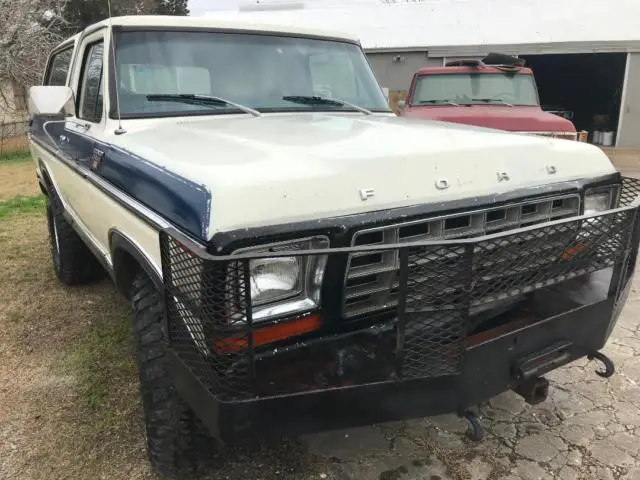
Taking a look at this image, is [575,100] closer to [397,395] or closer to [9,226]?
[9,226]

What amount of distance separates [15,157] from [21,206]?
22.7 ft

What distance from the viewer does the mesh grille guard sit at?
1658 millimetres

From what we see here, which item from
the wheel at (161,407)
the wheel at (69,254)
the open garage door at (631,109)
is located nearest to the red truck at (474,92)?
the wheel at (69,254)

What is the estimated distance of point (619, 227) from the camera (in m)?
2.21

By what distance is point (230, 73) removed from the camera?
3145 millimetres

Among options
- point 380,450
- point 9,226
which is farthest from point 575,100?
point 380,450

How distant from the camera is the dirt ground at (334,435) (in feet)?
8.07

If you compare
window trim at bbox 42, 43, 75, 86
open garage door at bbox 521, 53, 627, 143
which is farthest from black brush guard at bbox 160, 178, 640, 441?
open garage door at bbox 521, 53, 627, 143

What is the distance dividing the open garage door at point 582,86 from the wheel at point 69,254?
1593cm

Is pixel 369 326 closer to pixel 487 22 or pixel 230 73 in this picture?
pixel 230 73

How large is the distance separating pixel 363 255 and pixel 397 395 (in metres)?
0.47

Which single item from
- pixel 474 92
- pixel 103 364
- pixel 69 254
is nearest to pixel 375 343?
pixel 103 364

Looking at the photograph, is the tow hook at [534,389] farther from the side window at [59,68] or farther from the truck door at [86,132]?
the side window at [59,68]

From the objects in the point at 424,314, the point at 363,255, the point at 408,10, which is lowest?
the point at 424,314
